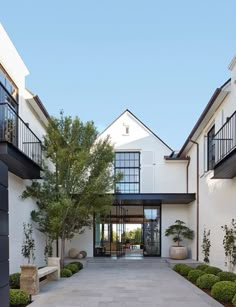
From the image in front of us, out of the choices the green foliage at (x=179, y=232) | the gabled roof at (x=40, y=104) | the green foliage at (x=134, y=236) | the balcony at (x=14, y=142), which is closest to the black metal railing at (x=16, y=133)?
the balcony at (x=14, y=142)

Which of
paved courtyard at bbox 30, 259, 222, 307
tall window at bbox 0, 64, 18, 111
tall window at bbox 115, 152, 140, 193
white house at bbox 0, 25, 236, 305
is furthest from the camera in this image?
tall window at bbox 115, 152, 140, 193

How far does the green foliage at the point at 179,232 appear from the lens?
67.3 feet

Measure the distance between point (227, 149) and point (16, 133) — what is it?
649 centimetres

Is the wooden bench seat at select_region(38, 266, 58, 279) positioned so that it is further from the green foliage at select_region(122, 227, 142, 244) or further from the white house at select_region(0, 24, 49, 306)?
the green foliage at select_region(122, 227, 142, 244)

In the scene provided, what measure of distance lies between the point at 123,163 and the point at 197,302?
14.3 meters

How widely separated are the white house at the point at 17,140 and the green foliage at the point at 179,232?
6.99 metres

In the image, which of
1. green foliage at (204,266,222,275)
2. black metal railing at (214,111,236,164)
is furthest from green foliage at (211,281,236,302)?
black metal railing at (214,111,236,164)

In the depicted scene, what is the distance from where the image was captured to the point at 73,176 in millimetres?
16031

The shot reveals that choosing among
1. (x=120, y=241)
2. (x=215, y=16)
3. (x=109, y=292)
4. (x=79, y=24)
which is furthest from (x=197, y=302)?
(x=120, y=241)

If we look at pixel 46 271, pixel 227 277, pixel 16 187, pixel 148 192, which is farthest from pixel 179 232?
pixel 46 271

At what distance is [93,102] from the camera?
21.6 meters

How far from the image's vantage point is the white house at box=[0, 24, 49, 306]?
1130 cm

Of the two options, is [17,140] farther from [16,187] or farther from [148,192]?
[148,192]

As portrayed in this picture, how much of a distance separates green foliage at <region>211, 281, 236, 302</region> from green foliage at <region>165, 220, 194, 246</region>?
1085 centimetres
